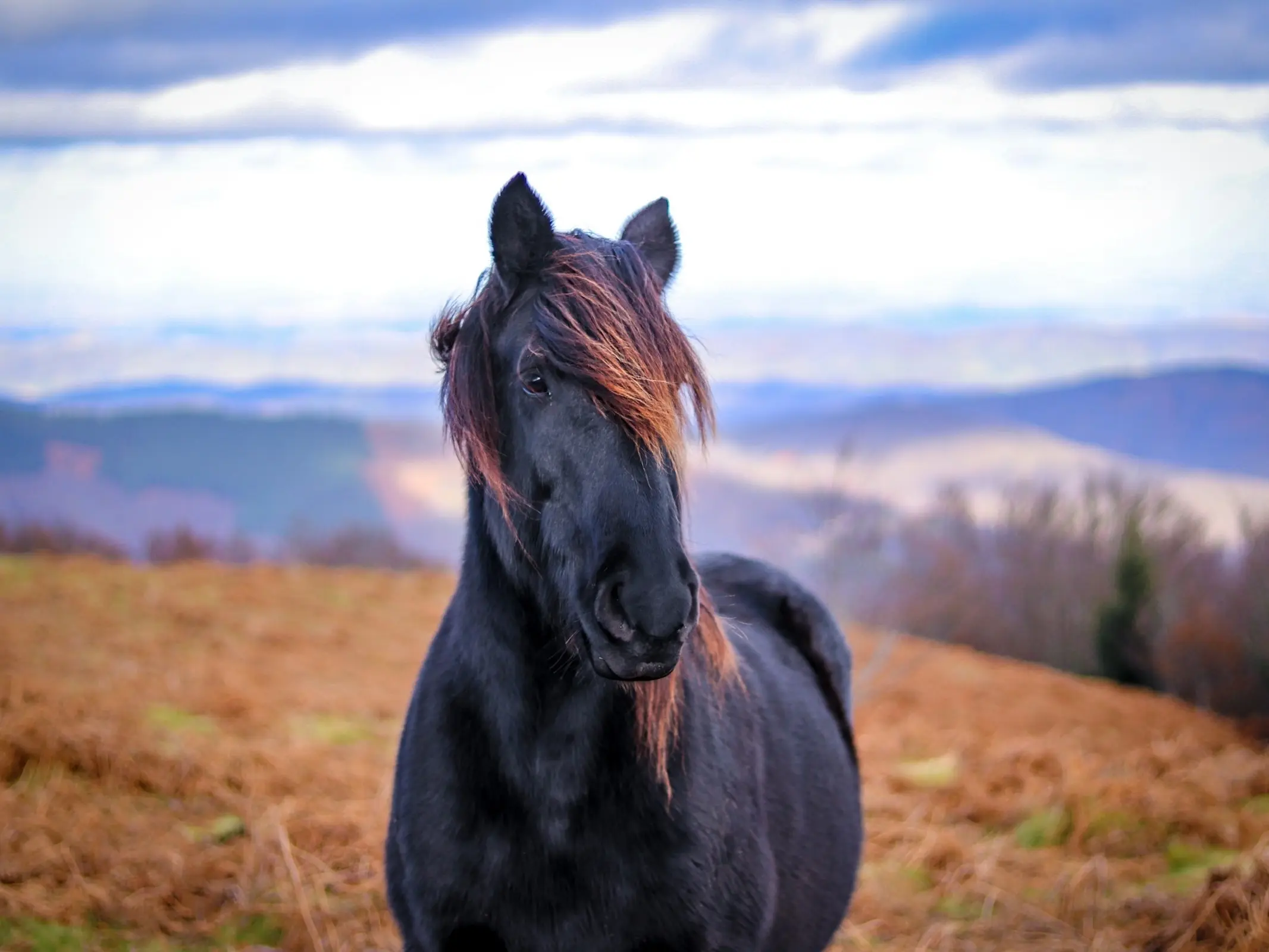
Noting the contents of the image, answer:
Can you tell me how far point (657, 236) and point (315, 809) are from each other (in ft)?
15.2

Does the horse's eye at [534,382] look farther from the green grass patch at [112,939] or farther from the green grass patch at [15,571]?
the green grass patch at [15,571]

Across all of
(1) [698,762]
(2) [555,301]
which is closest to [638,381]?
(2) [555,301]

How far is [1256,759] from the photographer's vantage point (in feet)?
32.4

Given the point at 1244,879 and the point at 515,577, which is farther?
the point at 1244,879

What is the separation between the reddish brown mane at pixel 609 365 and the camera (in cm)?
253

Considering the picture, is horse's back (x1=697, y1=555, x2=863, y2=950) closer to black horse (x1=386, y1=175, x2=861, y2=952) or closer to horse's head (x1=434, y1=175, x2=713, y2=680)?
black horse (x1=386, y1=175, x2=861, y2=952)

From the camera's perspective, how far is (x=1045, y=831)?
7.30m

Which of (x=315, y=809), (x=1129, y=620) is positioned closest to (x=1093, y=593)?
(x=1129, y=620)

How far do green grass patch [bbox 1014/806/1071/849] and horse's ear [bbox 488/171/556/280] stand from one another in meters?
6.05

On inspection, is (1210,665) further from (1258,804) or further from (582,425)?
(582,425)

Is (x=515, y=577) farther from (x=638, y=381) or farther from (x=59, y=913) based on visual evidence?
(x=59, y=913)

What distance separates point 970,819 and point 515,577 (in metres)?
6.20

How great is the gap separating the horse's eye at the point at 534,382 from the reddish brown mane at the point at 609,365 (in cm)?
7

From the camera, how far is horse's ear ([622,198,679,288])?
3.20m
